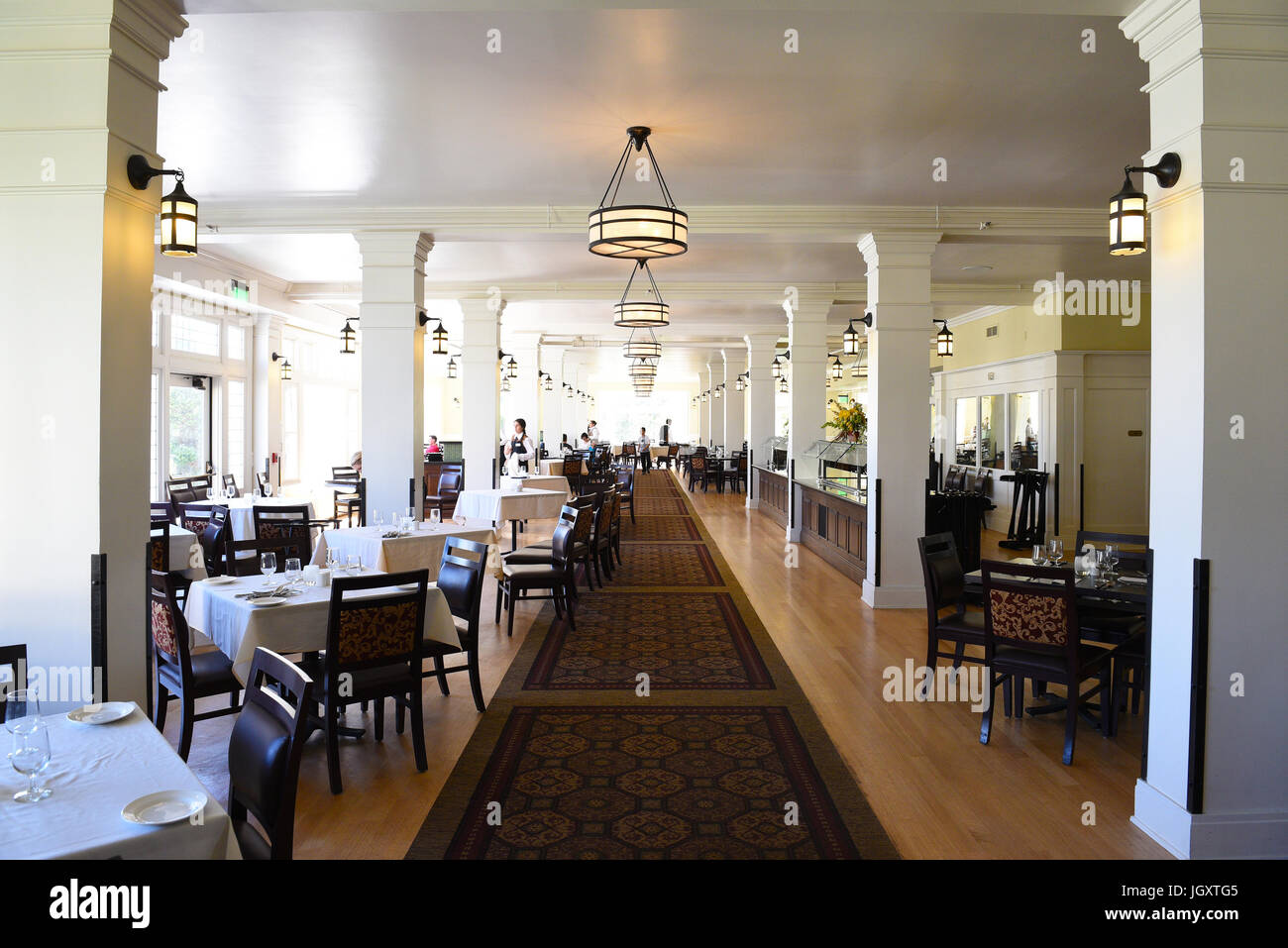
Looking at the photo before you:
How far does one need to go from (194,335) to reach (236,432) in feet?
5.85

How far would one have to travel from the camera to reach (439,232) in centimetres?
754

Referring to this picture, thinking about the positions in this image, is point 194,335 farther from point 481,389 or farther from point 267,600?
point 267,600

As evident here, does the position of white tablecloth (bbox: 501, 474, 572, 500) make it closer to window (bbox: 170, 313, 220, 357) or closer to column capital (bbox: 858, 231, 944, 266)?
window (bbox: 170, 313, 220, 357)

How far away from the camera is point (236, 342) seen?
1268 cm

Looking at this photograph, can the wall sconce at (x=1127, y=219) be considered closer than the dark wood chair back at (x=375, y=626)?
Yes

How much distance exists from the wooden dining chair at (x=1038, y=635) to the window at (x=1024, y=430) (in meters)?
8.31

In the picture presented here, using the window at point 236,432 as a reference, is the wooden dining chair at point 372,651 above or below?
below

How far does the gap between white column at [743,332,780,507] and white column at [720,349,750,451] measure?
14.2ft

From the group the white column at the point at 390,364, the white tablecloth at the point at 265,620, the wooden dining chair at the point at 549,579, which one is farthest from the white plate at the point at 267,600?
the white column at the point at 390,364

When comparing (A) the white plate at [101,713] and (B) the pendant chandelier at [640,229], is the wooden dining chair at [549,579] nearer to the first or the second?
(B) the pendant chandelier at [640,229]

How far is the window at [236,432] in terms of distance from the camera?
12.5 meters

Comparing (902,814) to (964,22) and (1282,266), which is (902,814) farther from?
(964,22)

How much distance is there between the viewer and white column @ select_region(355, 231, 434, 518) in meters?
7.39
